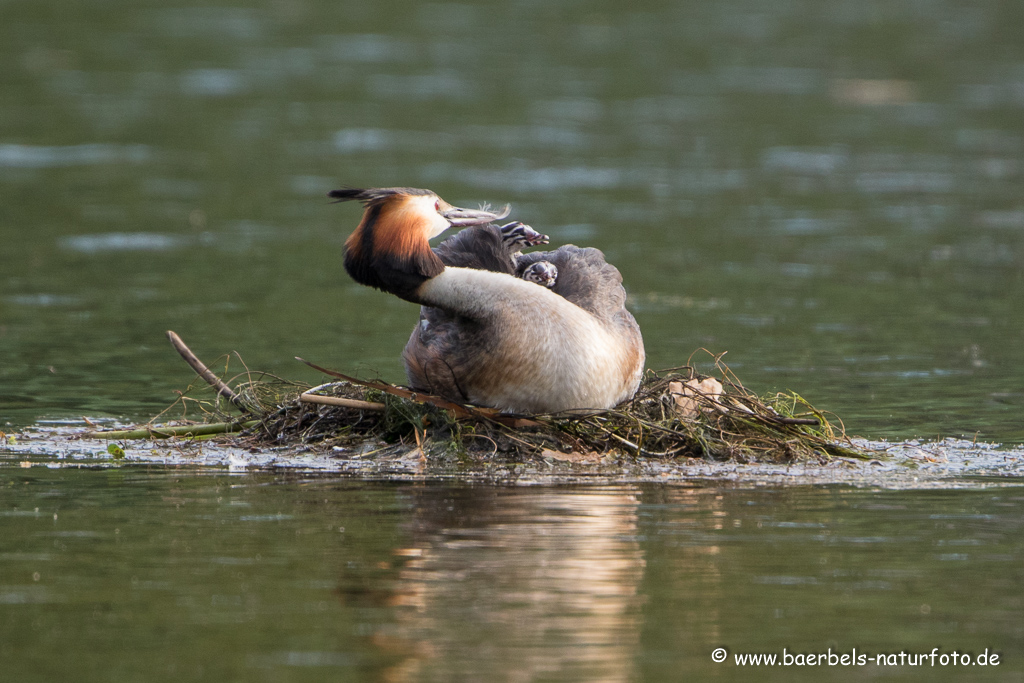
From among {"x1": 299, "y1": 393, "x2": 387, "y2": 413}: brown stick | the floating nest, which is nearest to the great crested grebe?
the floating nest

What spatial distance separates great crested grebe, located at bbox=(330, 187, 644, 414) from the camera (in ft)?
32.5

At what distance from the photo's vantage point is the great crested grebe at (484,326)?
390 inches

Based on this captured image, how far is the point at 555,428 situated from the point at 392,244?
147 cm

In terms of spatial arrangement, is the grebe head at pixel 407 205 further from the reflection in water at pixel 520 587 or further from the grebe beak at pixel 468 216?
the reflection in water at pixel 520 587

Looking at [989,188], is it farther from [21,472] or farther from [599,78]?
[21,472]

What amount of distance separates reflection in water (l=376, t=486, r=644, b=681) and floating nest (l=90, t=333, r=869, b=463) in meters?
0.83

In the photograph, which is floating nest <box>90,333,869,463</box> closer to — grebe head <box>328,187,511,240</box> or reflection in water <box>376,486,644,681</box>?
reflection in water <box>376,486,644,681</box>

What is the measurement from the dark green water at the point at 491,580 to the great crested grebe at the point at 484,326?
2.63 feet

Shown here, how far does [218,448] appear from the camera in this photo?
10.9 metres

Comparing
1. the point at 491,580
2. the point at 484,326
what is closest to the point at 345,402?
the point at 484,326

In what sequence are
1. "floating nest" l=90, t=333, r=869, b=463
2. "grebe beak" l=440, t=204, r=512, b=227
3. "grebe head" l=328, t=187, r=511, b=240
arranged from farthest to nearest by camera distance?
"grebe beak" l=440, t=204, r=512, b=227
"floating nest" l=90, t=333, r=869, b=463
"grebe head" l=328, t=187, r=511, b=240

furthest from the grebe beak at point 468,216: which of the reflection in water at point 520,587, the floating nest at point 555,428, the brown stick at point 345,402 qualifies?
the reflection in water at point 520,587

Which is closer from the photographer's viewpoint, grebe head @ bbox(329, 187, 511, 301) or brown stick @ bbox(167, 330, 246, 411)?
grebe head @ bbox(329, 187, 511, 301)

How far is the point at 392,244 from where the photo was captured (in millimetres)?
9859
